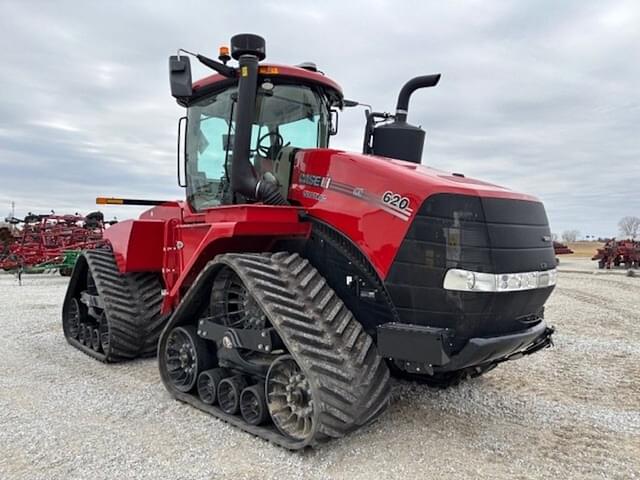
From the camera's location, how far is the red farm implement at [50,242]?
737 inches

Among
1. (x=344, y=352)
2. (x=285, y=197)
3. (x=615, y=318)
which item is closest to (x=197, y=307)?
(x=285, y=197)

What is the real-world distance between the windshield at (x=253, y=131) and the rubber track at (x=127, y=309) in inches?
58.7

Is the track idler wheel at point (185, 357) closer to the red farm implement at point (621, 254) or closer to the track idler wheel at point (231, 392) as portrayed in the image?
the track idler wheel at point (231, 392)

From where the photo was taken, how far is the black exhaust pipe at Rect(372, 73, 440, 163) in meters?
5.11

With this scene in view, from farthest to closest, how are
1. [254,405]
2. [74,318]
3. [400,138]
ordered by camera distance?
[74,318]
[400,138]
[254,405]

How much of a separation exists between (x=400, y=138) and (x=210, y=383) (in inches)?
110

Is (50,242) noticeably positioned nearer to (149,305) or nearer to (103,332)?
(103,332)

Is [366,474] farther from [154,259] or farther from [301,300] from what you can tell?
[154,259]

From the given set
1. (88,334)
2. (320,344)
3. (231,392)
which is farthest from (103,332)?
(320,344)

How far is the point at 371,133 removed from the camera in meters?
5.40

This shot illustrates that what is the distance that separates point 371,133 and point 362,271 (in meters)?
1.94

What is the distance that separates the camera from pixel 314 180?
4414 mm

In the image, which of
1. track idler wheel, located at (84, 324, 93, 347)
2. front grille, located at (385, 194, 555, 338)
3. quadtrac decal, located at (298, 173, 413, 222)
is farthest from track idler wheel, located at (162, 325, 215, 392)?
track idler wheel, located at (84, 324, 93, 347)

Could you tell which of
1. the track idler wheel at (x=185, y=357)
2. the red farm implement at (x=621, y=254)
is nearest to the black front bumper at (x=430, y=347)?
the track idler wheel at (x=185, y=357)
